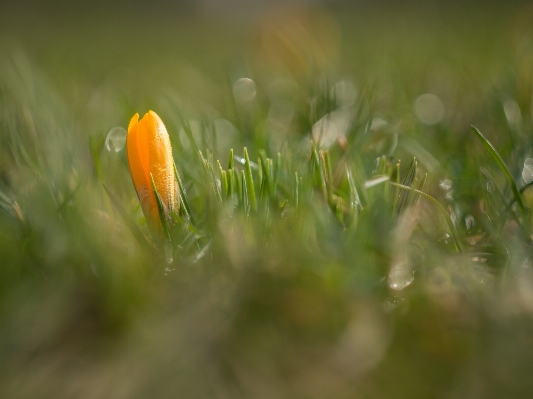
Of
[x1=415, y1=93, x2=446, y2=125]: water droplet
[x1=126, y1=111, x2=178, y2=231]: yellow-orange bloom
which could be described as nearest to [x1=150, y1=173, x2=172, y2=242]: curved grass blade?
[x1=126, y1=111, x2=178, y2=231]: yellow-orange bloom

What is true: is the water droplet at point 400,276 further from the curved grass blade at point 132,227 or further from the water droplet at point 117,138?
the water droplet at point 117,138

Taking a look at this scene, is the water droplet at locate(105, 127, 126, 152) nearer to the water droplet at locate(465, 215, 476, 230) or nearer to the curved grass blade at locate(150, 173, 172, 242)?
the curved grass blade at locate(150, 173, 172, 242)

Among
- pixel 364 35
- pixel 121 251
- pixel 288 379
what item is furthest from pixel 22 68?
pixel 364 35

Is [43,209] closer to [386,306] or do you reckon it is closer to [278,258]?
[278,258]

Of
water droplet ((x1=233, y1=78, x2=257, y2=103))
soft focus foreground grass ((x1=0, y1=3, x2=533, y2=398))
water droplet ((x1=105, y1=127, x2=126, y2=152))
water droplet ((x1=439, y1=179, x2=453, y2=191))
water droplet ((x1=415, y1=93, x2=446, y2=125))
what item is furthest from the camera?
water droplet ((x1=233, y1=78, x2=257, y2=103))

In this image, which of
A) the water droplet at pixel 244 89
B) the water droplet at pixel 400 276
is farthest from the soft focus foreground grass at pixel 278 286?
the water droplet at pixel 244 89

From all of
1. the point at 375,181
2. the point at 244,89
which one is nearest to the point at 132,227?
the point at 375,181
